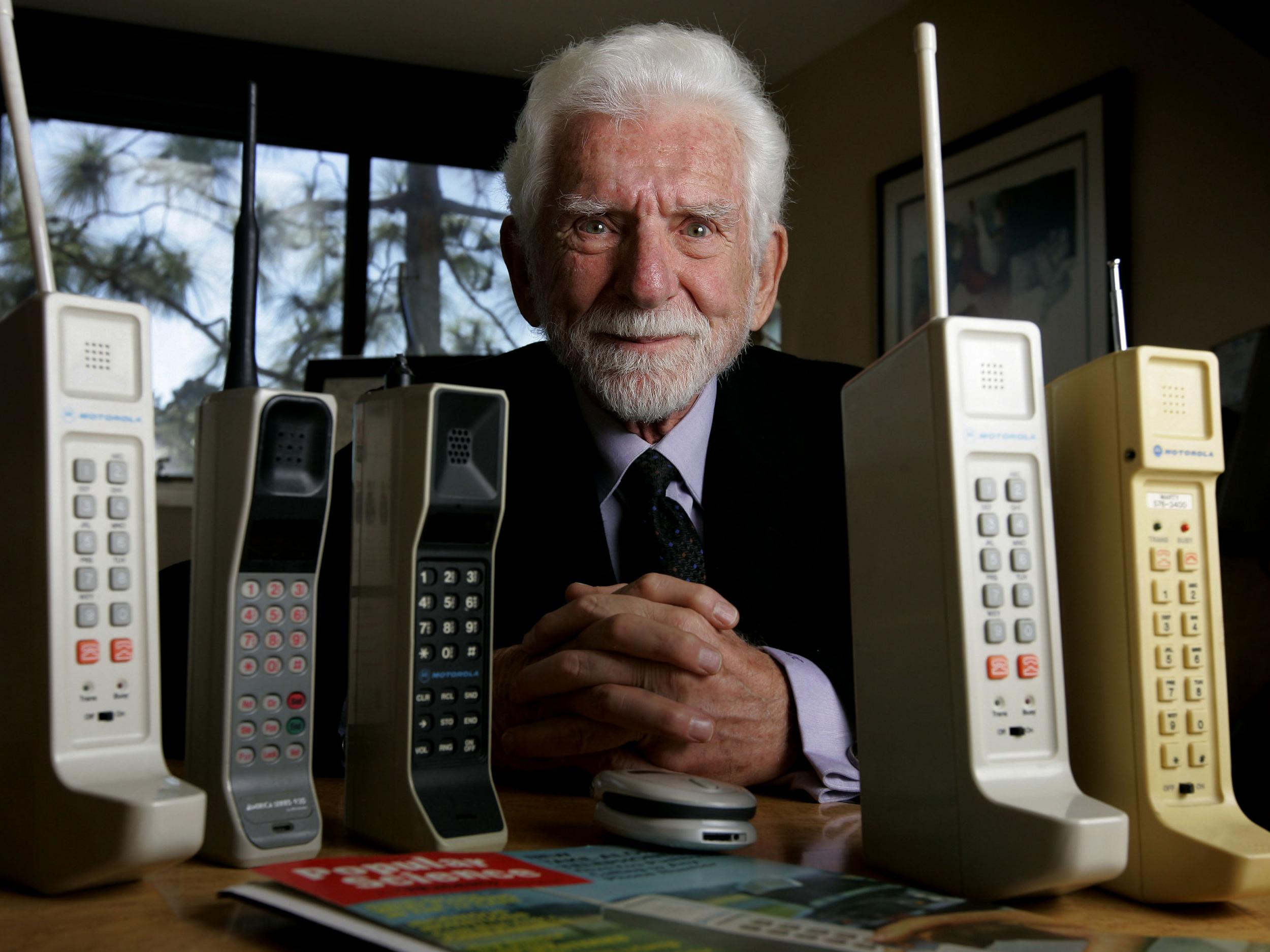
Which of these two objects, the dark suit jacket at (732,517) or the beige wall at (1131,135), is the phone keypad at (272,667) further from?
the beige wall at (1131,135)

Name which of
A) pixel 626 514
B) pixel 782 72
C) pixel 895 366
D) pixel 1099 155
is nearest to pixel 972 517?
pixel 895 366

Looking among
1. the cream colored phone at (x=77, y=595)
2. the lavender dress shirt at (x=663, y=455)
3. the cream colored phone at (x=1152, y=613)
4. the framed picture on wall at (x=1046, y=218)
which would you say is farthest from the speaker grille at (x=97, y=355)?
the framed picture on wall at (x=1046, y=218)

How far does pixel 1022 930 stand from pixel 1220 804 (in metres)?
0.17

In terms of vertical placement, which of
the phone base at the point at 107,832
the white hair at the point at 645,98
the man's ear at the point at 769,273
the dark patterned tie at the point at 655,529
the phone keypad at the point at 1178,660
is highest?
the white hair at the point at 645,98

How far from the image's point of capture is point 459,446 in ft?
1.91

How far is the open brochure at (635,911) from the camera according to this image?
1.38ft

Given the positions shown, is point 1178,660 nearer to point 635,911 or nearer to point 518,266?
point 635,911

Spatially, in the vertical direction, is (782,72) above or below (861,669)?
above

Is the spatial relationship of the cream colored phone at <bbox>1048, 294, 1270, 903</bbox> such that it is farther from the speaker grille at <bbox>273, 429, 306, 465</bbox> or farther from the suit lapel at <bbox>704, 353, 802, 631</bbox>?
the suit lapel at <bbox>704, 353, 802, 631</bbox>

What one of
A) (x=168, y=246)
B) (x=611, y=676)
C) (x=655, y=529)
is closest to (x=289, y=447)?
(x=611, y=676)

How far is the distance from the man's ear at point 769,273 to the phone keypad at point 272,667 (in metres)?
1.02

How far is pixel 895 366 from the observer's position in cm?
58

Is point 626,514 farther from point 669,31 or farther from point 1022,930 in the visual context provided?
point 1022,930

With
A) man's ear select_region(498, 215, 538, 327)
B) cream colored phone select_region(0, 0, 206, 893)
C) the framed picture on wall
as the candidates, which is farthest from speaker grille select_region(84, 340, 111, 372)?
the framed picture on wall
